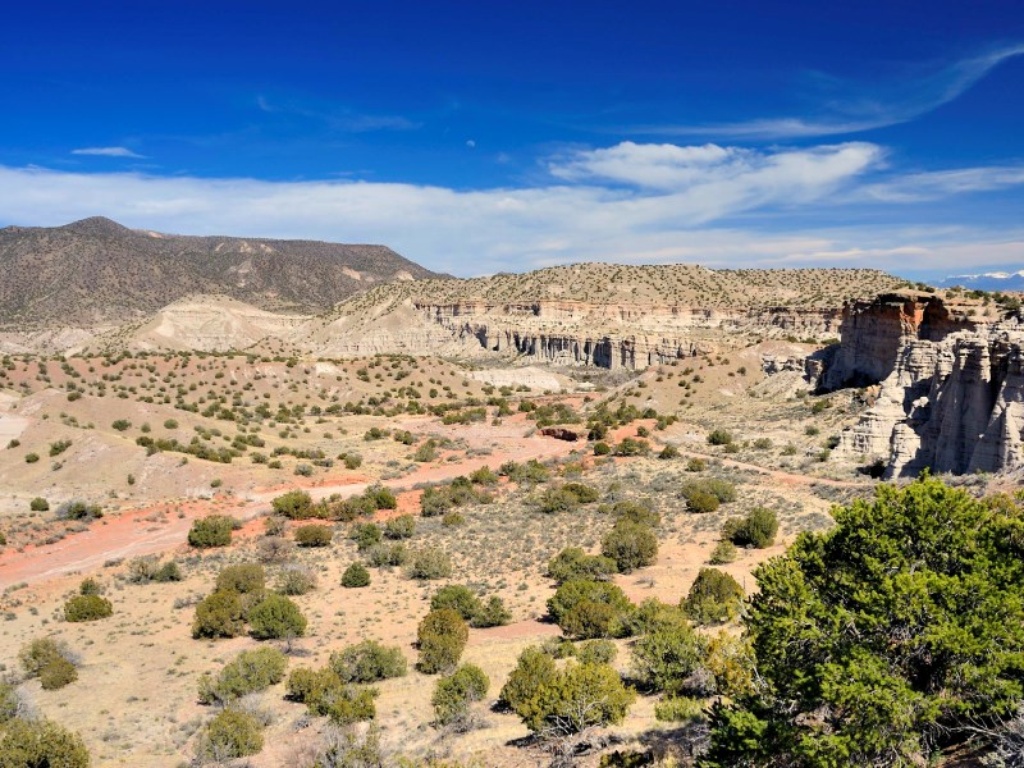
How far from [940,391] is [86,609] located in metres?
32.5

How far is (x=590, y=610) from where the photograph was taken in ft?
52.5

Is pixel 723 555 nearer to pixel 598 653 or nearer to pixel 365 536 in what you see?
pixel 598 653

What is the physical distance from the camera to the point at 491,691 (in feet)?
44.1

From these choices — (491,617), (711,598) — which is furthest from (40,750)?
(711,598)

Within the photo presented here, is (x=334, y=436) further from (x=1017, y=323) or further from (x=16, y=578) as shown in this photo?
(x=1017, y=323)

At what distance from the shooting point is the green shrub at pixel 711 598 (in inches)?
622

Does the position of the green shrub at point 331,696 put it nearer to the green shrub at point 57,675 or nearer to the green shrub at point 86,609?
the green shrub at point 57,675

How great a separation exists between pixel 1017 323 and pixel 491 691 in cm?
3320

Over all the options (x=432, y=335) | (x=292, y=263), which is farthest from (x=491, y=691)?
(x=292, y=263)

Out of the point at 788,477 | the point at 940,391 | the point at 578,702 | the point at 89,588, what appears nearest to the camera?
the point at 578,702

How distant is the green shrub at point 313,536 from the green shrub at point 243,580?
186 inches

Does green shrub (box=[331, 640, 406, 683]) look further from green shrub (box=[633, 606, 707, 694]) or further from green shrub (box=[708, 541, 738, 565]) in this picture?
green shrub (box=[708, 541, 738, 565])

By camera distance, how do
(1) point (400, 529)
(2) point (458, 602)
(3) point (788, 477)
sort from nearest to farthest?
(2) point (458, 602)
(1) point (400, 529)
(3) point (788, 477)

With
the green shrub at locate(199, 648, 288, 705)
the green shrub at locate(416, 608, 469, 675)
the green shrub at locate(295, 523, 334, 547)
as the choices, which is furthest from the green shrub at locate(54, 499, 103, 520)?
the green shrub at locate(416, 608, 469, 675)
